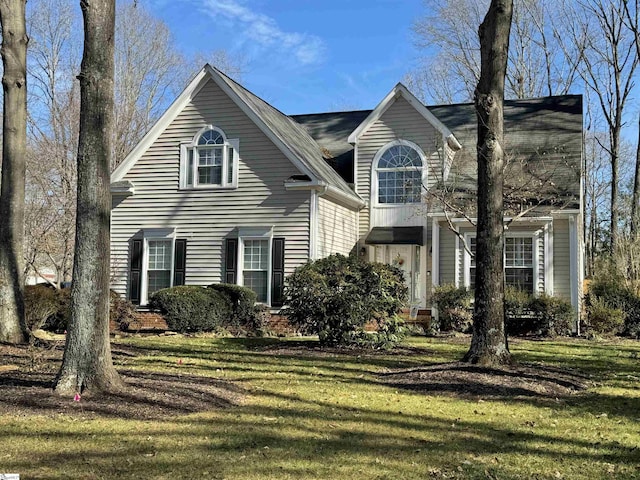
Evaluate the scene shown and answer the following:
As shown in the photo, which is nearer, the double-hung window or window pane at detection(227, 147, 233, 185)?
the double-hung window

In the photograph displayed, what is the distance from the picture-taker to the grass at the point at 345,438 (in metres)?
4.60

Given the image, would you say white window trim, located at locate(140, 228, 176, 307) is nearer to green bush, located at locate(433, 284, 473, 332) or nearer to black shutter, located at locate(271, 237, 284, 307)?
black shutter, located at locate(271, 237, 284, 307)

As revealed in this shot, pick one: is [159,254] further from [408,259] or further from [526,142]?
[526,142]

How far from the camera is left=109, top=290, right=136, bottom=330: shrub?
1627cm

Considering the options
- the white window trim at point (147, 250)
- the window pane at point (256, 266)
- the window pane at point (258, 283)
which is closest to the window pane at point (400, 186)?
the window pane at point (256, 266)

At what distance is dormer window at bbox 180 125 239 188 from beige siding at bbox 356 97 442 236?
387 centimetres

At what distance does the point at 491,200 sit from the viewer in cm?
918

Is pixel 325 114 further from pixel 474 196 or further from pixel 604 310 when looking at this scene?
pixel 604 310

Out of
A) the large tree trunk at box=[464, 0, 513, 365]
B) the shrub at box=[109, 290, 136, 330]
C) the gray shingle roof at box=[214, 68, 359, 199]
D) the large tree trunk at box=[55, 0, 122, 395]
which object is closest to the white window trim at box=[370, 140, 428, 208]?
the gray shingle roof at box=[214, 68, 359, 199]

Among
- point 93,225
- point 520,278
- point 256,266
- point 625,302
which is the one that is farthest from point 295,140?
point 93,225

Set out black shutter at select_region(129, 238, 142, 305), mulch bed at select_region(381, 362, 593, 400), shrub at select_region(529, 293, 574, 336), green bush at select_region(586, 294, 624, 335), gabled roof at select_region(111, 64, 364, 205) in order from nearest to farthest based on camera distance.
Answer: mulch bed at select_region(381, 362, 593, 400) < shrub at select_region(529, 293, 574, 336) < green bush at select_region(586, 294, 624, 335) < gabled roof at select_region(111, 64, 364, 205) < black shutter at select_region(129, 238, 142, 305)

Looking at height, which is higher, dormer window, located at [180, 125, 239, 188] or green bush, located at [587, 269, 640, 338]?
dormer window, located at [180, 125, 239, 188]

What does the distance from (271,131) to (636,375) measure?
10808 millimetres

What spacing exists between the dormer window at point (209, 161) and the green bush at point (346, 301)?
640 centimetres
